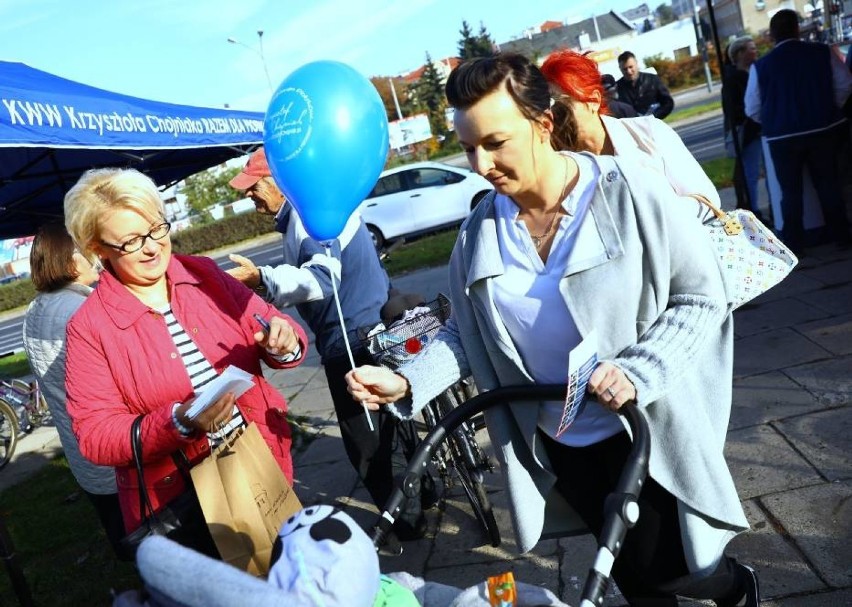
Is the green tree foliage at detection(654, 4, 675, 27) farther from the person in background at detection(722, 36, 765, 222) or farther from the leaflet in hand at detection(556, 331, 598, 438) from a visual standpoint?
the leaflet in hand at detection(556, 331, 598, 438)

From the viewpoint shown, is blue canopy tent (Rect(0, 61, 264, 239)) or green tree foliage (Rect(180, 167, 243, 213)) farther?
green tree foliage (Rect(180, 167, 243, 213))

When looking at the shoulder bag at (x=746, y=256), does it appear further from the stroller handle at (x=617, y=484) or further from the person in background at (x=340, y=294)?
the person in background at (x=340, y=294)

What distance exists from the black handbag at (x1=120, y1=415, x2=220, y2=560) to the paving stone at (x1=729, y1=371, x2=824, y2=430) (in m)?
2.89

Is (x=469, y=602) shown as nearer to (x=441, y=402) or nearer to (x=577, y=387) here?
(x=577, y=387)

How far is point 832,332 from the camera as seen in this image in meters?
5.08

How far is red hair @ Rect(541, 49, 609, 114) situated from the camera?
292 cm

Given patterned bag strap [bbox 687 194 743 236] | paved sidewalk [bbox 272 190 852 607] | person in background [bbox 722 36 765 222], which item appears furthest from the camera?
person in background [bbox 722 36 765 222]

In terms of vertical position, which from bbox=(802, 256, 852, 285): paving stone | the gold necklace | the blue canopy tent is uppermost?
the blue canopy tent

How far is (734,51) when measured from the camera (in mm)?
8414

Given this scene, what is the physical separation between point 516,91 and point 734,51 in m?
7.45

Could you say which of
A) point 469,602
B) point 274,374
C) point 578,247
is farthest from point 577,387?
point 274,374

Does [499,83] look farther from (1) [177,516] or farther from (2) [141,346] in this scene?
(1) [177,516]

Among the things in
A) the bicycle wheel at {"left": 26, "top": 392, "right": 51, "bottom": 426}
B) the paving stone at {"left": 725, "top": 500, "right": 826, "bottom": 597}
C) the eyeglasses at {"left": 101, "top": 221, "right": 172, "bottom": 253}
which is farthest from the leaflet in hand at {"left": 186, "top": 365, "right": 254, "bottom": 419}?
the bicycle wheel at {"left": 26, "top": 392, "right": 51, "bottom": 426}

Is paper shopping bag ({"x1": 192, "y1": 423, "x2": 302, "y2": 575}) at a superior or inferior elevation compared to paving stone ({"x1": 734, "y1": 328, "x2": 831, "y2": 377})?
superior
